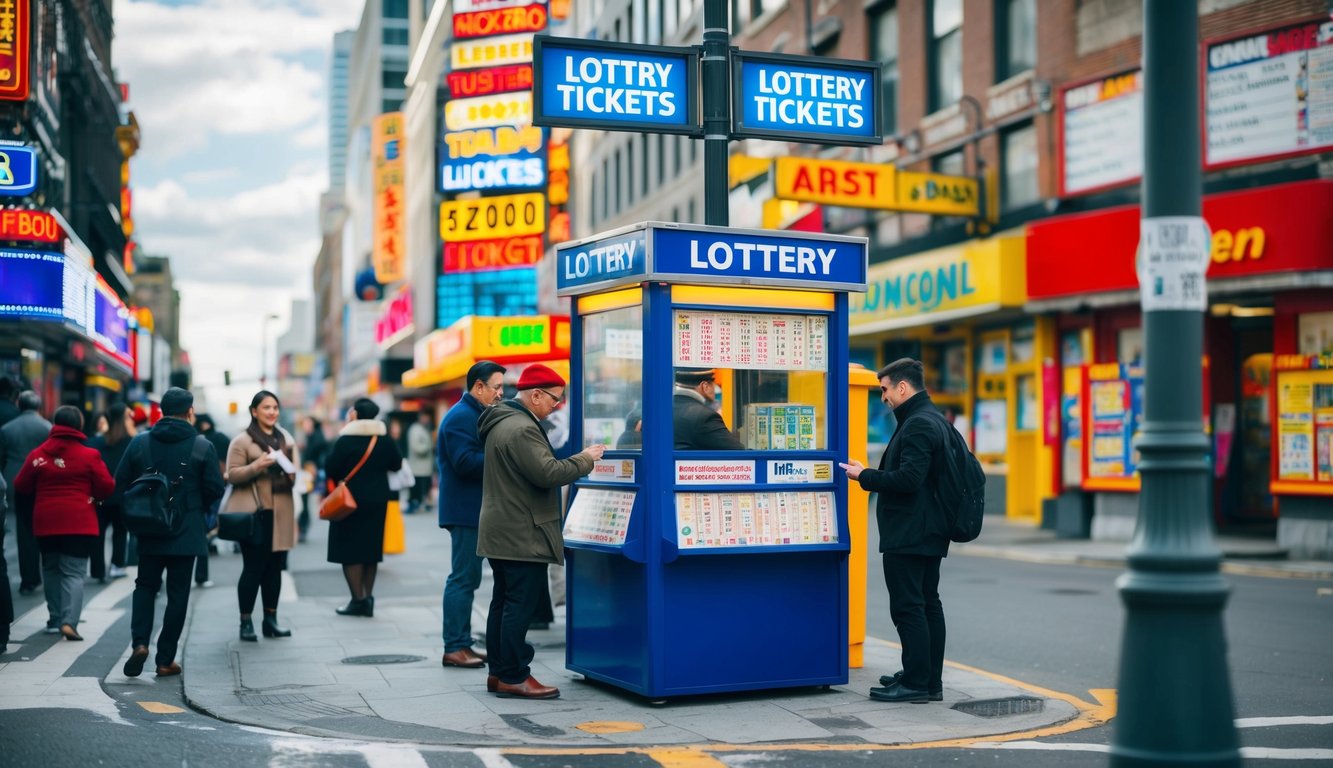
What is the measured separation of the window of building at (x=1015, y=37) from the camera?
75.3 ft

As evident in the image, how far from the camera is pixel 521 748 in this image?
678cm

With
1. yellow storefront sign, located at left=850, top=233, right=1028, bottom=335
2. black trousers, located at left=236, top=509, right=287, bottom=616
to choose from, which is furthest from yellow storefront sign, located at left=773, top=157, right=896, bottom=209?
black trousers, located at left=236, top=509, right=287, bottom=616

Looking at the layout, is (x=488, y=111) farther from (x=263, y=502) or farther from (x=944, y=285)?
(x=263, y=502)

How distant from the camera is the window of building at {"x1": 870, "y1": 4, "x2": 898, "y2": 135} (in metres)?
27.1

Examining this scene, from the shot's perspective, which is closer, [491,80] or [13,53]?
[13,53]

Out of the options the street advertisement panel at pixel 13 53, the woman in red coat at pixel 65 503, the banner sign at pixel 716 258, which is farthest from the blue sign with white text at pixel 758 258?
the street advertisement panel at pixel 13 53

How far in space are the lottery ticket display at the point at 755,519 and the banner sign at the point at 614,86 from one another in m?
2.29

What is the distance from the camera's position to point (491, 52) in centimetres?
3077

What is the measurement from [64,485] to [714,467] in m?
5.57

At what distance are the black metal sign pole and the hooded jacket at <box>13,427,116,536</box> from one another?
205 inches

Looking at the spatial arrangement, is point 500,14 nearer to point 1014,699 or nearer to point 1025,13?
point 1025,13

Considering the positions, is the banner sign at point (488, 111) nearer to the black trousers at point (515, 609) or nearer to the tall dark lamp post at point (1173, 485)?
the black trousers at point (515, 609)

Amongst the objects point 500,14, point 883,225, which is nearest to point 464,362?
point 500,14

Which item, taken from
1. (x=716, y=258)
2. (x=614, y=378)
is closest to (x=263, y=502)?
(x=614, y=378)
